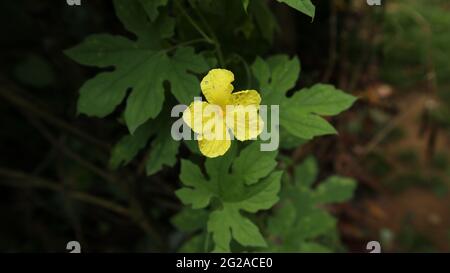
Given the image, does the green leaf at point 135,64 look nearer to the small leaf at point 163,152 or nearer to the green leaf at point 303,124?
the small leaf at point 163,152

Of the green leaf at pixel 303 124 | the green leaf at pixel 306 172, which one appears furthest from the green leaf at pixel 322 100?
the green leaf at pixel 306 172

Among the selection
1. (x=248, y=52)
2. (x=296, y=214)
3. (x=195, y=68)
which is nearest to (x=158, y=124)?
(x=195, y=68)

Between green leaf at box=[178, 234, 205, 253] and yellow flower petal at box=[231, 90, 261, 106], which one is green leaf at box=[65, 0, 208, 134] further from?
green leaf at box=[178, 234, 205, 253]

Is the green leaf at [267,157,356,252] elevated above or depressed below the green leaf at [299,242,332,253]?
above

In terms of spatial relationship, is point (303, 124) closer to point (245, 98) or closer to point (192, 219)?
point (245, 98)

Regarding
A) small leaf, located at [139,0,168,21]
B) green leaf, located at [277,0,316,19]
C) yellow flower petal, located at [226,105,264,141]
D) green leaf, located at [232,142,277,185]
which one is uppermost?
small leaf, located at [139,0,168,21]

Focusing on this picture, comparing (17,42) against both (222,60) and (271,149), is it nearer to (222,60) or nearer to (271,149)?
(222,60)

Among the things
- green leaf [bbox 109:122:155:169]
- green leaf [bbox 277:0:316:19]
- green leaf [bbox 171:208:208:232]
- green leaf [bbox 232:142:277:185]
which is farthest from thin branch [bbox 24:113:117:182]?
green leaf [bbox 277:0:316:19]
